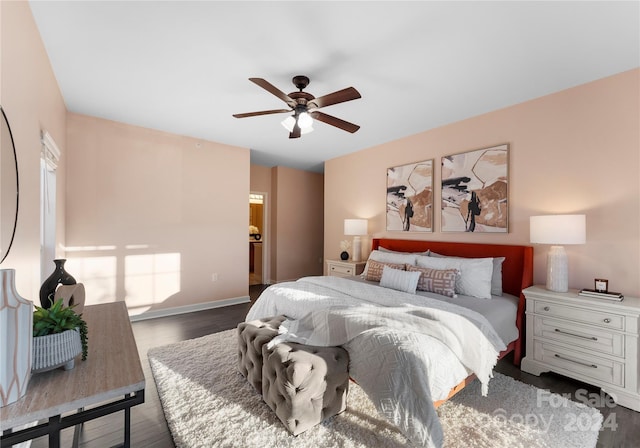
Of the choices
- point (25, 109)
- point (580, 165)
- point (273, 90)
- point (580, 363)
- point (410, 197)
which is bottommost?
point (580, 363)

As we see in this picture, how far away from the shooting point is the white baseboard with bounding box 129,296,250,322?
4109mm

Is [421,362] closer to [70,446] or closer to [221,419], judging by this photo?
[221,419]

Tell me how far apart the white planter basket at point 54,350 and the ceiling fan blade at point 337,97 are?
212cm

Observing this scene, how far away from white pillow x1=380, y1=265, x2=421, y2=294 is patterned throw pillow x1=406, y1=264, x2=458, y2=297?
101 mm

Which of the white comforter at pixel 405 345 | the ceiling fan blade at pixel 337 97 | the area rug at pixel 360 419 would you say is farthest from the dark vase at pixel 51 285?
the ceiling fan blade at pixel 337 97

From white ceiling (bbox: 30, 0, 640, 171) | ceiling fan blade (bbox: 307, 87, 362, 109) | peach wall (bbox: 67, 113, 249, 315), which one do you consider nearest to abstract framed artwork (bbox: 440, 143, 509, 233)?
white ceiling (bbox: 30, 0, 640, 171)

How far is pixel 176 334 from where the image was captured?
11.7ft

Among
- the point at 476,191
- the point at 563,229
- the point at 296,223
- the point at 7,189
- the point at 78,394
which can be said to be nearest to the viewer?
the point at 78,394

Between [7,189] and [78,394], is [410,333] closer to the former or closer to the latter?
[78,394]

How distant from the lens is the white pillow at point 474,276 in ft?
9.52

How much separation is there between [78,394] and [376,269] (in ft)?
9.96

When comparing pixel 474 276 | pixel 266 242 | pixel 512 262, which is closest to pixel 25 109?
pixel 474 276

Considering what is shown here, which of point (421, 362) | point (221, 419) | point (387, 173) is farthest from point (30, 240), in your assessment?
point (387, 173)

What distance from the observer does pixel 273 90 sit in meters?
2.24
